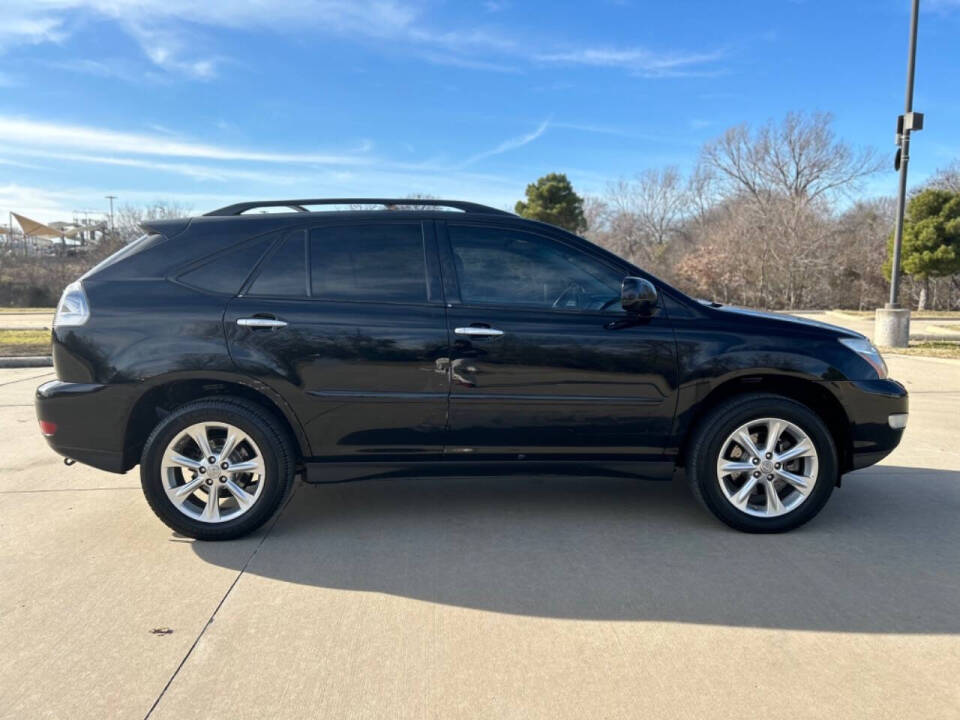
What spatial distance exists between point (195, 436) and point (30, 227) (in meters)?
51.1

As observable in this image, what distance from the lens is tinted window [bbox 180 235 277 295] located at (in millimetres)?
3785

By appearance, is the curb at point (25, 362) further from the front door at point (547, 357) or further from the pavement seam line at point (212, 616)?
the front door at point (547, 357)

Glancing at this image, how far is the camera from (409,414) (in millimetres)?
3760

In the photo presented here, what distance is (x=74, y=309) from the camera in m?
3.70

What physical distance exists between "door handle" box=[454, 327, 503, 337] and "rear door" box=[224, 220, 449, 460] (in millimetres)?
93

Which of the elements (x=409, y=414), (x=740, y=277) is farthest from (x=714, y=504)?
(x=740, y=277)

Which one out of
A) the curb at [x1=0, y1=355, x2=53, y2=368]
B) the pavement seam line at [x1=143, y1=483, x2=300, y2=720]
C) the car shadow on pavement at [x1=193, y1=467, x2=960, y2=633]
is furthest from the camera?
the curb at [x1=0, y1=355, x2=53, y2=368]

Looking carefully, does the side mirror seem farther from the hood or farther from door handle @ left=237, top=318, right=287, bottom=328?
door handle @ left=237, top=318, right=287, bottom=328

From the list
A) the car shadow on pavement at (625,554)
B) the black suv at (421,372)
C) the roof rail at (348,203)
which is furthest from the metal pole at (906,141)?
the roof rail at (348,203)

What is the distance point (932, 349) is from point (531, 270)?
41.5 ft

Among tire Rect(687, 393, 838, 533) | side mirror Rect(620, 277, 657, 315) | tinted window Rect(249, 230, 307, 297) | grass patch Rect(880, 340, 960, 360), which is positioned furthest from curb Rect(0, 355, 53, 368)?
grass patch Rect(880, 340, 960, 360)

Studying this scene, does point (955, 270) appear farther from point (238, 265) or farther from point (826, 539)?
point (238, 265)

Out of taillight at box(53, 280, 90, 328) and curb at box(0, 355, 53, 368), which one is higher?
taillight at box(53, 280, 90, 328)

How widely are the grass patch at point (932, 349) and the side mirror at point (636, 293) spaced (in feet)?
35.3
